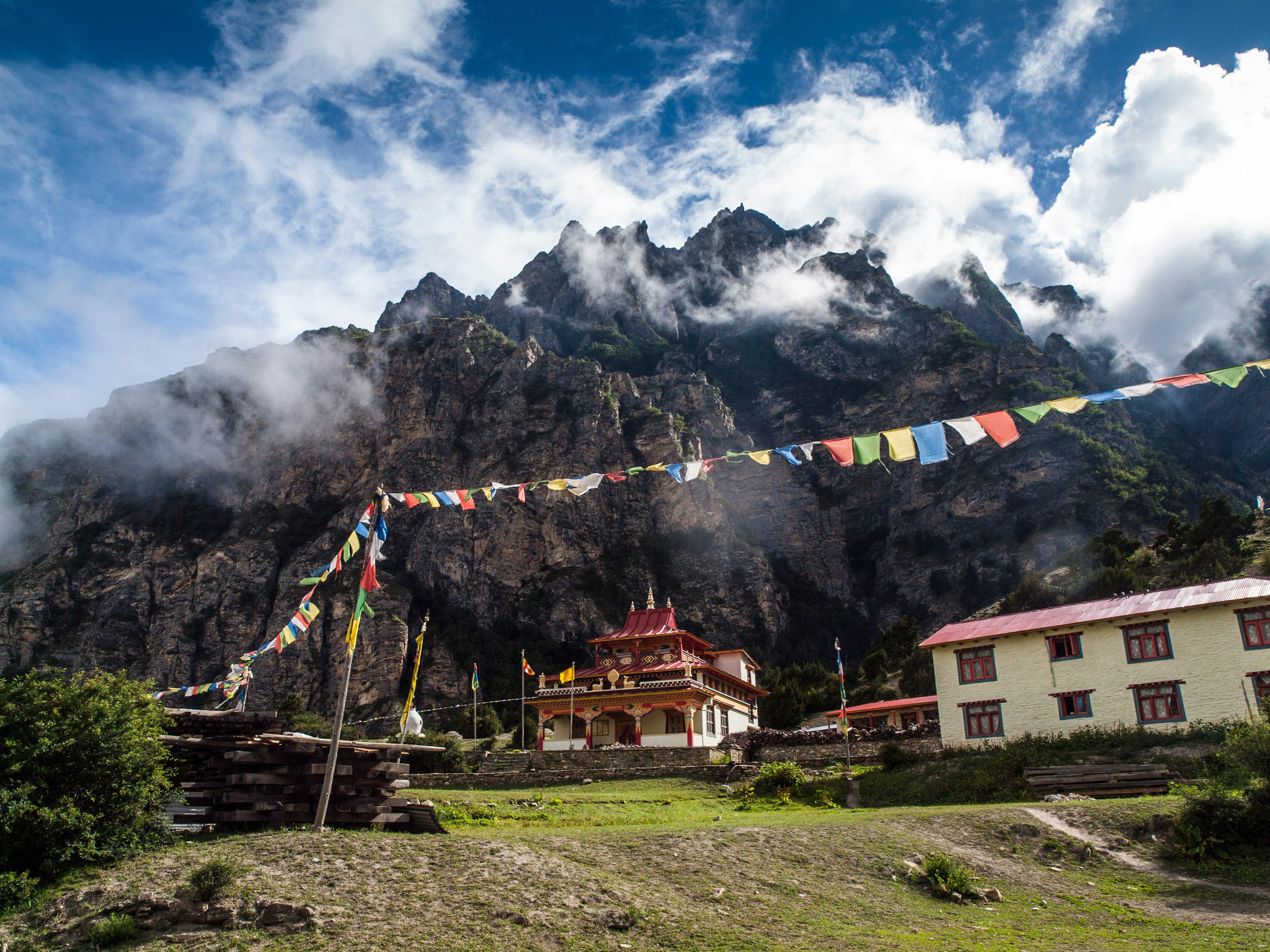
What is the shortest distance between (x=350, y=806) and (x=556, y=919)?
6.12 m

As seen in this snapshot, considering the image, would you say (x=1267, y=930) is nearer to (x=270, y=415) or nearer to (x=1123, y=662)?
(x=1123, y=662)

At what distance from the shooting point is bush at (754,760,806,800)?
2575 centimetres

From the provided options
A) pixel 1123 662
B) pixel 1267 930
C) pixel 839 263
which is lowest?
pixel 1267 930

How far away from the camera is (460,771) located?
33750 millimetres

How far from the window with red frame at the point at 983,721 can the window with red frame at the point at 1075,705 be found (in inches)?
79.1

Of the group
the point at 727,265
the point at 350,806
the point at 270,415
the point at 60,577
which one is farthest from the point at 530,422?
the point at 350,806

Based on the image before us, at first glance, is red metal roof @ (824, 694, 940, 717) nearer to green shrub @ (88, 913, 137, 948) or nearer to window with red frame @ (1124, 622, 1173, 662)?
window with red frame @ (1124, 622, 1173, 662)

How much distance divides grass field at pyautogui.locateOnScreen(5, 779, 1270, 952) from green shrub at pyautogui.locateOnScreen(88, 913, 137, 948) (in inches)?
29.2

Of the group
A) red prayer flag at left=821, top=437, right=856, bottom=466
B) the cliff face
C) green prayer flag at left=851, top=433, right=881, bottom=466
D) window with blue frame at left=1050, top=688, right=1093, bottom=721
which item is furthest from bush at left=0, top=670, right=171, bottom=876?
the cliff face

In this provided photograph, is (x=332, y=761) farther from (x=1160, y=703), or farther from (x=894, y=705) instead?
(x=894, y=705)

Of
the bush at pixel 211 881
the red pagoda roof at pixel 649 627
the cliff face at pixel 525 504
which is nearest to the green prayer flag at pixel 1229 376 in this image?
the bush at pixel 211 881

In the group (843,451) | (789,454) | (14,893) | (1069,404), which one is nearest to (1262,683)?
(1069,404)

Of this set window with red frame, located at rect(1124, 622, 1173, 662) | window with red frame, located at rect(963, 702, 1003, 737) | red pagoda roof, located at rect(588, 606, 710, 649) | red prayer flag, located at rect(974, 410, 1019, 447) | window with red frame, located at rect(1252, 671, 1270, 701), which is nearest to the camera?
red prayer flag, located at rect(974, 410, 1019, 447)

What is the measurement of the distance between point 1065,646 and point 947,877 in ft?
56.8
